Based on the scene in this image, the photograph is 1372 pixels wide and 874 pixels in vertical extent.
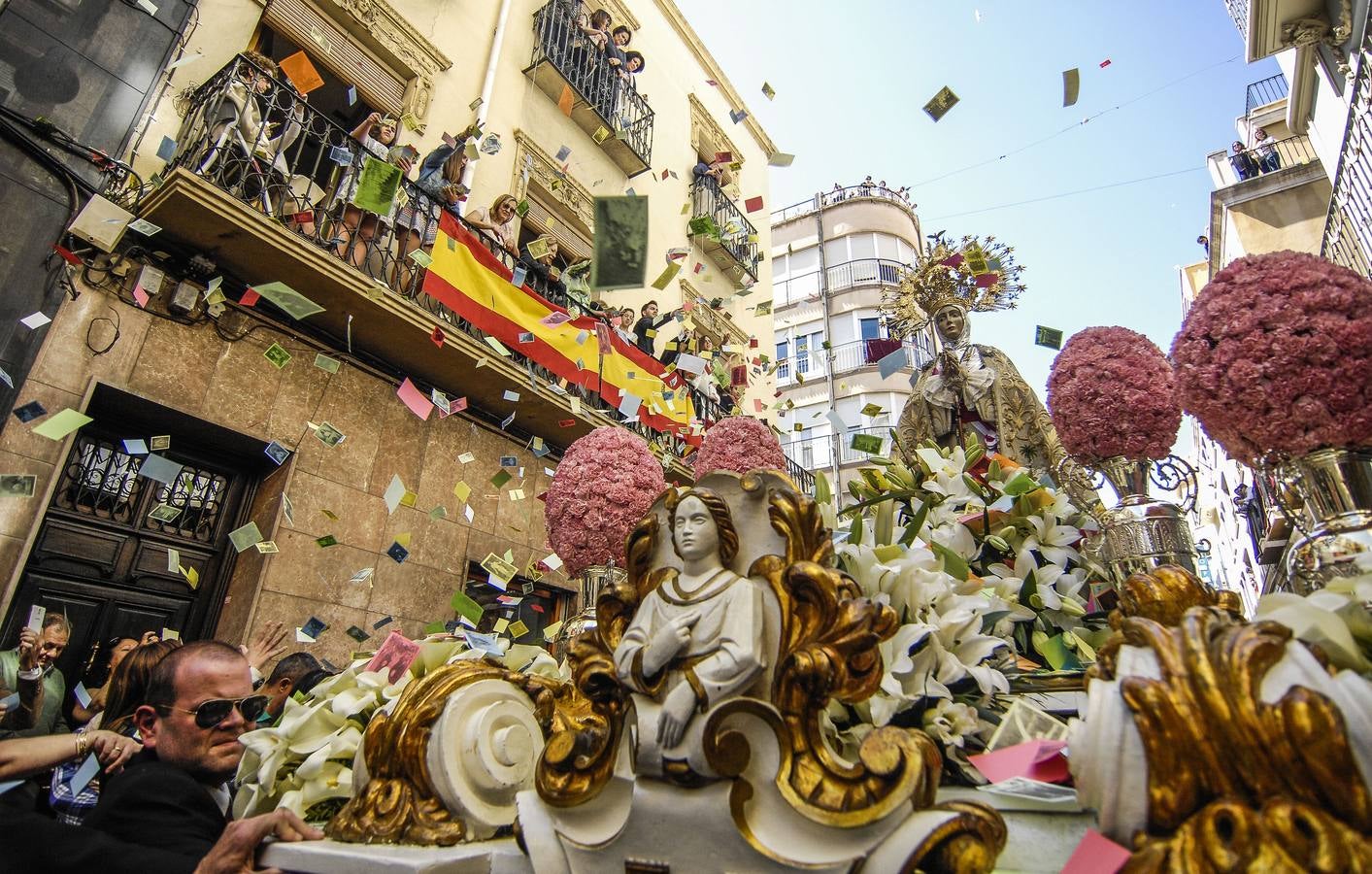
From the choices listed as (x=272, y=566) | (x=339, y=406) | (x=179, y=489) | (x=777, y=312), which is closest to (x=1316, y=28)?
(x=339, y=406)

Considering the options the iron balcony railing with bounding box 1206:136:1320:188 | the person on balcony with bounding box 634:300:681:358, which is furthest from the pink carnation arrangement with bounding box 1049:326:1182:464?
the iron balcony railing with bounding box 1206:136:1320:188

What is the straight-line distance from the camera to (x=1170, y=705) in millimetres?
613

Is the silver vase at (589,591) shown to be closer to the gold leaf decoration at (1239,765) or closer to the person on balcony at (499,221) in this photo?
the gold leaf decoration at (1239,765)

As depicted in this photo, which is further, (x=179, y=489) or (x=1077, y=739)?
(x=179, y=489)

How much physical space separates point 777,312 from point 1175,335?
24923 millimetres

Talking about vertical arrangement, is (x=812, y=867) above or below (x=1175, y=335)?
below

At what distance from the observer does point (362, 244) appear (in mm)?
5492

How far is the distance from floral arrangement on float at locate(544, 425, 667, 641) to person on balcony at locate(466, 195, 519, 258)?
16.4ft

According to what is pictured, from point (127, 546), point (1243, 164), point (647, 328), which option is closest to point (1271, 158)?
point (1243, 164)

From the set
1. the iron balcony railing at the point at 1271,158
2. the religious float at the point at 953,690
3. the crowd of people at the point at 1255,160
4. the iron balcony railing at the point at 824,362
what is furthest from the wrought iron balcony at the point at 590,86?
the iron balcony railing at the point at 824,362

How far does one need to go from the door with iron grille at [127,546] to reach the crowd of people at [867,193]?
24663 mm

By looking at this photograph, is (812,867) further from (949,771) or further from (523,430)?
(523,430)

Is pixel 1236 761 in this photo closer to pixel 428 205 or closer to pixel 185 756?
pixel 185 756

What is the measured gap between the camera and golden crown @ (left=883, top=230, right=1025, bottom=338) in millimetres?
2879
